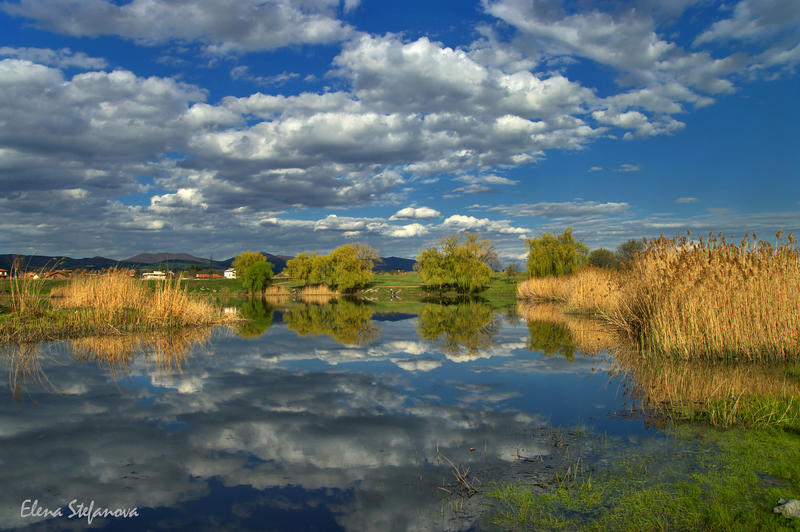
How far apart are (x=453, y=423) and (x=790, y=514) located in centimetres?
409

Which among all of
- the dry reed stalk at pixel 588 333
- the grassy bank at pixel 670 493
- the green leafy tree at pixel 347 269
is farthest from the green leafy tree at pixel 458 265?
the grassy bank at pixel 670 493

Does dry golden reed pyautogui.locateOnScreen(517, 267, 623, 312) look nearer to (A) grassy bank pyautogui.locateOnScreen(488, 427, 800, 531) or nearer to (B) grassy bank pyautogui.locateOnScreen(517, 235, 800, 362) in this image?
(B) grassy bank pyautogui.locateOnScreen(517, 235, 800, 362)

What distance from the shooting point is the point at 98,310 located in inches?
726

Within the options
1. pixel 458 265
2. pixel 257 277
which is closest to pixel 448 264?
pixel 458 265

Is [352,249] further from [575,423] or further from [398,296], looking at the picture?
[575,423]

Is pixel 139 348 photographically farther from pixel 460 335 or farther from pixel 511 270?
pixel 511 270

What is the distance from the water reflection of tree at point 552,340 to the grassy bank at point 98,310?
45.6 ft

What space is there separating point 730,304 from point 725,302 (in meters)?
0.12

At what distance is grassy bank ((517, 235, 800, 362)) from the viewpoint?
11.4 m

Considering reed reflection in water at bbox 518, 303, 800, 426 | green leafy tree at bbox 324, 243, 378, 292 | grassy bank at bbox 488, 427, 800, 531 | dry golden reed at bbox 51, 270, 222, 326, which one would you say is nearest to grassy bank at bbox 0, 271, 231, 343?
dry golden reed at bbox 51, 270, 222, 326

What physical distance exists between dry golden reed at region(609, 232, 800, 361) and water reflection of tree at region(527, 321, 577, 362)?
7.78ft

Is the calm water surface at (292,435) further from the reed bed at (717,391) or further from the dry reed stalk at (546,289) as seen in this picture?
the dry reed stalk at (546,289)

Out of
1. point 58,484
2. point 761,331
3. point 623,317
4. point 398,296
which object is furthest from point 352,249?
point 58,484

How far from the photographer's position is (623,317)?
665 inches
